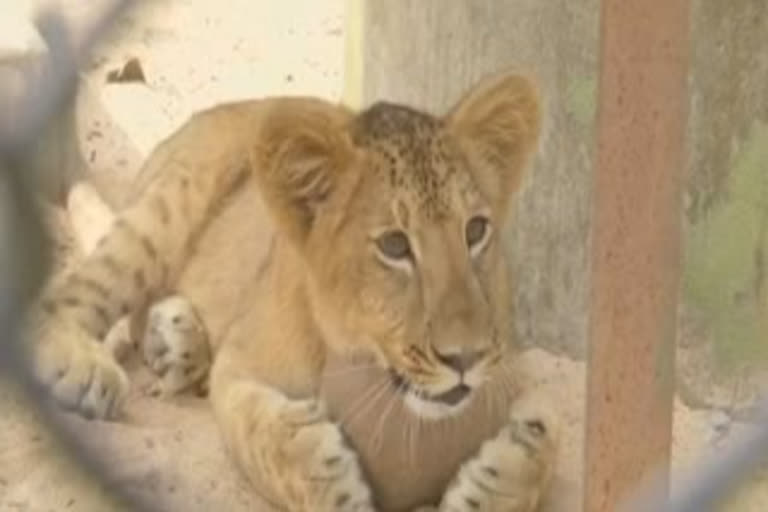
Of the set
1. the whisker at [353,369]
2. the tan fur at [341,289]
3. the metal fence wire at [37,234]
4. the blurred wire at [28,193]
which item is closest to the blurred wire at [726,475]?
the metal fence wire at [37,234]

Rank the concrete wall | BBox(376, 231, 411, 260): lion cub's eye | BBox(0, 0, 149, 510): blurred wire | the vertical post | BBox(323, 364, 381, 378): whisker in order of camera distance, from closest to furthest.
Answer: BBox(0, 0, 149, 510): blurred wire, the vertical post, BBox(376, 231, 411, 260): lion cub's eye, BBox(323, 364, 381, 378): whisker, the concrete wall

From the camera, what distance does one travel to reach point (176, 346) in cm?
321

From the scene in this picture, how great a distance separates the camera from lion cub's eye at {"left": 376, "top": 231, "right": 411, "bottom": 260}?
109 inches

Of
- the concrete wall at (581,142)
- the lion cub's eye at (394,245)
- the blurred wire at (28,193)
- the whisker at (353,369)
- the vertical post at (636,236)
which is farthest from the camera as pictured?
the concrete wall at (581,142)

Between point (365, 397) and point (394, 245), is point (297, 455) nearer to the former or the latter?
point (365, 397)

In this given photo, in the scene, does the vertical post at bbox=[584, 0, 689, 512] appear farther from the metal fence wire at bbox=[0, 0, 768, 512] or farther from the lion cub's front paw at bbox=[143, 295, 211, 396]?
the lion cub's front paw at bbox=[143, 295, 211, 396]

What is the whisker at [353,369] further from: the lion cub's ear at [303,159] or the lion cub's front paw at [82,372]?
the lion cub's front paw at [82,372]

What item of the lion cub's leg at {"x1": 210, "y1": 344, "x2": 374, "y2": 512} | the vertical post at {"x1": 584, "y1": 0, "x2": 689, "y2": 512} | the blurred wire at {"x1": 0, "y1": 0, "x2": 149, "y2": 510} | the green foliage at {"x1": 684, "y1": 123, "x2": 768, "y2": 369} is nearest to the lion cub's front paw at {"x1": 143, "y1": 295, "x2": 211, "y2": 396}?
the lion cub's leg at {"x1": 210, "y1": 344, "x2": 374, "y2": 512}

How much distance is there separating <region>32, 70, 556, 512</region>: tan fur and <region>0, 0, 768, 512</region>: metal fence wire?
1175mm

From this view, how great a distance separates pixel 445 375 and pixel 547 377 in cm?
35

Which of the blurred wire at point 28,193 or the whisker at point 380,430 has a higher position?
the blurred wire at point 28,193

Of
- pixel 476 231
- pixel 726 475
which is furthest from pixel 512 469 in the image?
pixel 726 475

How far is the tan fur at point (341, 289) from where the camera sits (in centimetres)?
279

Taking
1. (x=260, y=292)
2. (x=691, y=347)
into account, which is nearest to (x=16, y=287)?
(x=260, y=292)
